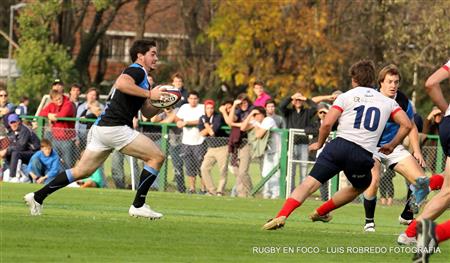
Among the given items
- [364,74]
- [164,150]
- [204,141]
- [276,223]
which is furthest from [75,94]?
[276,223]

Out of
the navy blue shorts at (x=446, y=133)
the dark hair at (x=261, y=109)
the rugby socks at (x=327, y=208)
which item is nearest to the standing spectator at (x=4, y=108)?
the dark hair at (x=261, y=109)

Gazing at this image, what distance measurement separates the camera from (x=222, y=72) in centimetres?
5109

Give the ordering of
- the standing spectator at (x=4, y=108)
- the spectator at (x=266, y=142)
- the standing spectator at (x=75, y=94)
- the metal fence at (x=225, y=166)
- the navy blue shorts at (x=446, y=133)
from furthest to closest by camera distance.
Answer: the standing spectator at (x=75, y=94) → the standing spectator at (x=4, y=108) → the spectator at (x=266, y=142) → the metal fence at (x=225, y=166) → the navy blue shorts at (x=446, y=133)

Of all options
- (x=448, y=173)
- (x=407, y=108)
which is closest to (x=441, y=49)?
(x=407, y=108)

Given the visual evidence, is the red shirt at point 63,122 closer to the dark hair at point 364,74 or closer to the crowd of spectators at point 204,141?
the crowd of spectators at point 204,141

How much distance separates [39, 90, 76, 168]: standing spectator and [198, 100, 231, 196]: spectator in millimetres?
2800

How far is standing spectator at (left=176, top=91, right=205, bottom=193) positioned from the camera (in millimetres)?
26609

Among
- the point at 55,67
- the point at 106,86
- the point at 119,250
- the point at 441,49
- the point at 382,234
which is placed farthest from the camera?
the point at 106,86

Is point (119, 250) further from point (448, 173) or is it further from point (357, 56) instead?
point (357, 56)

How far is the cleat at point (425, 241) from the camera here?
1119 centimetres

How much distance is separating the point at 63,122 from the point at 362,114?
1379cm

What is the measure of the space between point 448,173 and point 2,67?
147ft

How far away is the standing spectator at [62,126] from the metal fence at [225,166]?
0.03m

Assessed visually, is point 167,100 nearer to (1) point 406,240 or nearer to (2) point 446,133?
(1) point 406,240
